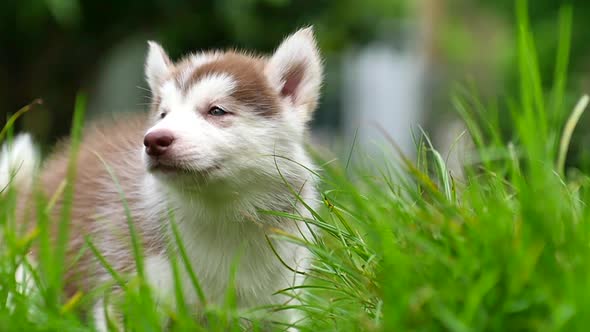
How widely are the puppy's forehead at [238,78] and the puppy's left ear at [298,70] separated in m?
0.10

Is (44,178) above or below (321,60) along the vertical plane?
below

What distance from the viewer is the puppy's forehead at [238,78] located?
385 cm

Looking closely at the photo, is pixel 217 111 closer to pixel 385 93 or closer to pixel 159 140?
pixel 159 140

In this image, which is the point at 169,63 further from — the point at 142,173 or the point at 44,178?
the point at 44,178

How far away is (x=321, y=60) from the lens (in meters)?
4.24

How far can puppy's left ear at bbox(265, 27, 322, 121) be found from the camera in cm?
410

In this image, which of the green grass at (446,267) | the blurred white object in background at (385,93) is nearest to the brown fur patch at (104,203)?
the green grass at (446,267)

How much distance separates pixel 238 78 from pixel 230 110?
0.66 feet

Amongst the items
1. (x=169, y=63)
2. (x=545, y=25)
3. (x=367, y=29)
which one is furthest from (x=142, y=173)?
(x=545, y=25)

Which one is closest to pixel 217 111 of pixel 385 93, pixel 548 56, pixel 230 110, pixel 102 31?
pixel 230 110

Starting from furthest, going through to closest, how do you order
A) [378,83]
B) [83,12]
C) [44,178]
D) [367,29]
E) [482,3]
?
[378,83] < [482,3] < [367,29] < [83,12] < [44,178]

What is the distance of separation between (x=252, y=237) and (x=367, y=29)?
298 inches

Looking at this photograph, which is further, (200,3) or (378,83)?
(378,83)

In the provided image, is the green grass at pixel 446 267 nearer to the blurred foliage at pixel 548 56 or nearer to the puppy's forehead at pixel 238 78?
the puppy's forehead at pixel 238 78
